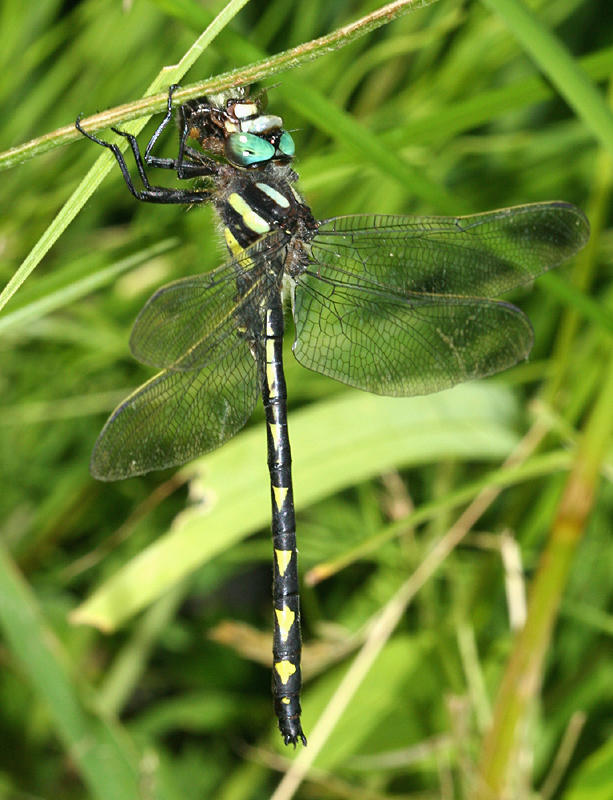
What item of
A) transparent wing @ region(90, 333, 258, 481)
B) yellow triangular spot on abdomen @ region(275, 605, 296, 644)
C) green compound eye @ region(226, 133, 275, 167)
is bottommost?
yellow triangular spot on abdomen @ region(275, 605, 296, 644)

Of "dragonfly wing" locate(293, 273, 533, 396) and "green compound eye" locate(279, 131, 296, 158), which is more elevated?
"green compound eye" locate(279, 131, 296, 158)

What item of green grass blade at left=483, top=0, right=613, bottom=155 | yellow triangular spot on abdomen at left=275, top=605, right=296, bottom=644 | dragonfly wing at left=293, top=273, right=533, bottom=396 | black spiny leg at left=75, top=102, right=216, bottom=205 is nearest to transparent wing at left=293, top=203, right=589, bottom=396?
dragonfly wing at left=293, top=273, right=533, bottom=396

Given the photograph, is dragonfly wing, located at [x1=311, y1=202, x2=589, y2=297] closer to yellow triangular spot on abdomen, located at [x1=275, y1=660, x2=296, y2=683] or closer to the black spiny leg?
the black spiny leg

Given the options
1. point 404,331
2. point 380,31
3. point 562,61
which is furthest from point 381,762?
point 380,31

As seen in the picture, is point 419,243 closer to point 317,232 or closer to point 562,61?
point 317,232

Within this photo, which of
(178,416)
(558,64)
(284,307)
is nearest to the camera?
(558,64)

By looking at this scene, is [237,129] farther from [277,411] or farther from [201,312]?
[277,411]

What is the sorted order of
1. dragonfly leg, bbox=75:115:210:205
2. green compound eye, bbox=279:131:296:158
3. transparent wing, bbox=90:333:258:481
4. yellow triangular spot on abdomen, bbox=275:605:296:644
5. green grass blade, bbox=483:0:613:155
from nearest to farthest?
green grass blade, bbox=483:0:613:155 → dragonfly leg, bbox=75:115:210:205 → transparent wing, bbox=90:333:258:481 → green compound eye, bbox=279:131:296:158 → yellow triangular spot on abdomen, bbox=275:605:296:644

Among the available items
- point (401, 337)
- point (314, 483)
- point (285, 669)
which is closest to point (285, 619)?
point (285, 669)

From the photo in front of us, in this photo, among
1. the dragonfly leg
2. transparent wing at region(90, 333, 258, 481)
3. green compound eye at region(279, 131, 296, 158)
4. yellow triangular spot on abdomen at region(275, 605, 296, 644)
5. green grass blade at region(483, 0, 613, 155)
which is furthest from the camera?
yellow triangular spot on abdomen at region(275, 605, 296, 644)
